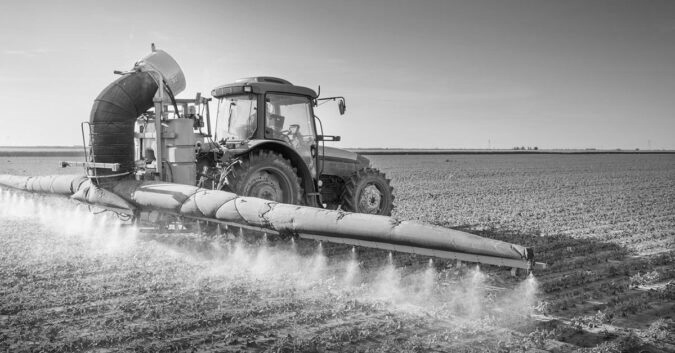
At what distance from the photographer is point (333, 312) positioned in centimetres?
512

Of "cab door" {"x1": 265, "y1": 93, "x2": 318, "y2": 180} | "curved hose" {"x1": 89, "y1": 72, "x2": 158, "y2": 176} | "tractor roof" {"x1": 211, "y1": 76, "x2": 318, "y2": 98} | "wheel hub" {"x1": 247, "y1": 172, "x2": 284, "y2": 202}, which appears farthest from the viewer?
"cab door" {"x1": 265, "y1": 93, "x2": 318, "y2": 180}

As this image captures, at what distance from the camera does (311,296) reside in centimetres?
568

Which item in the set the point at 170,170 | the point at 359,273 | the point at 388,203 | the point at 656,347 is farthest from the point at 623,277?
the point at 170,170

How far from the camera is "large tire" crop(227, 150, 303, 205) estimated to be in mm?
7676

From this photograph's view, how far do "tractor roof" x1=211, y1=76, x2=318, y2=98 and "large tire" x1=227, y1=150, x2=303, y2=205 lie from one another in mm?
1240

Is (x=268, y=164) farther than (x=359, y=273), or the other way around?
(x=268, y=164)

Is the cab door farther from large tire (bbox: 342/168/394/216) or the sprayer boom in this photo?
the sprayer boom

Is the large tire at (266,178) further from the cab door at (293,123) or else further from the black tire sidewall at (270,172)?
the cab door at (293,123)

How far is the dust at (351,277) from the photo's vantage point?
5312mm

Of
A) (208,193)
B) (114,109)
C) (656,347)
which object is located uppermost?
(114,109)

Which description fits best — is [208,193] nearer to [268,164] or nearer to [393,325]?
[268,164]

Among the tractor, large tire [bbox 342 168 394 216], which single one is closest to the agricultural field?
the tractor

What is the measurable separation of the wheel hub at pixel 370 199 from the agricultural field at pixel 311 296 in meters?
2.30

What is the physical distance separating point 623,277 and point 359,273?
318 cm
